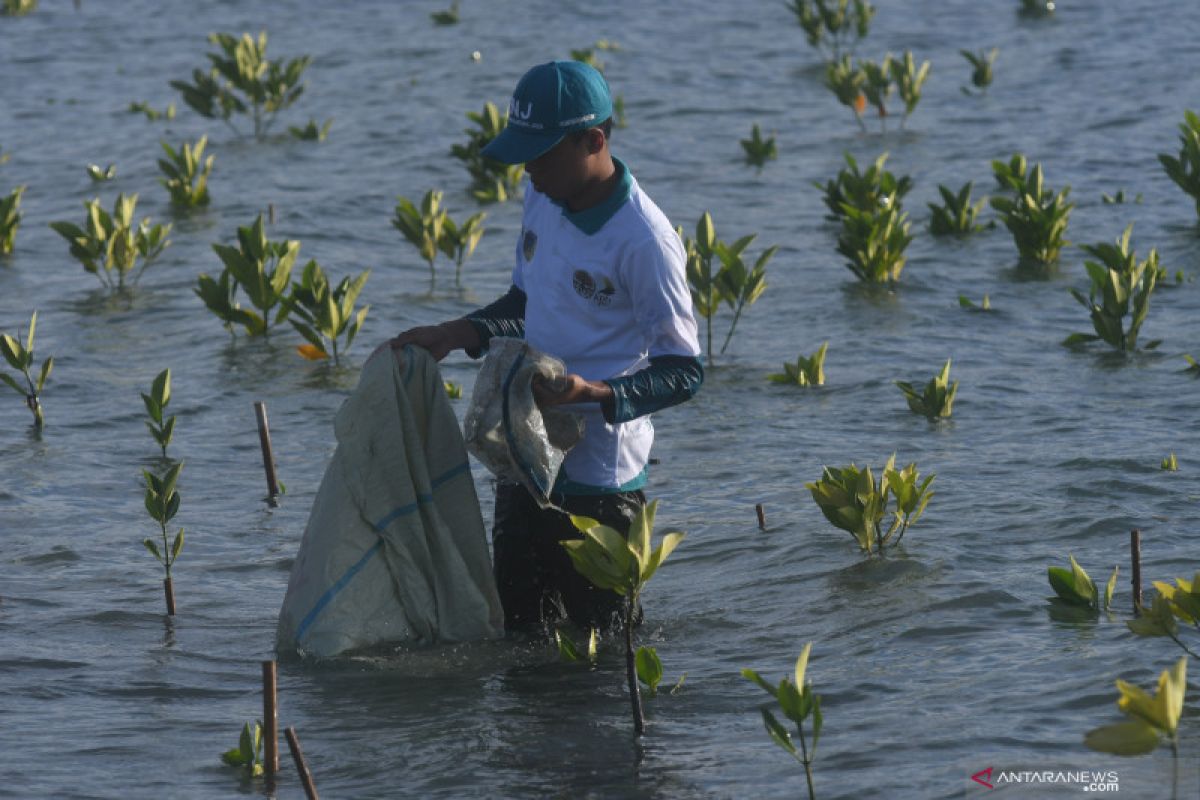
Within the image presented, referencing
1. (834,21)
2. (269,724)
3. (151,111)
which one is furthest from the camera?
(834,21)

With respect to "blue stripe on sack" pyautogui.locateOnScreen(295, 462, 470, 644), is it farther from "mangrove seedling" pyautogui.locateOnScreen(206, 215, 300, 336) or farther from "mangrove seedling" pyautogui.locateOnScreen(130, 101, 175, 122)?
"mangrove seedling" pyautogui.locateOnScreen(130, 101, 175, 122)

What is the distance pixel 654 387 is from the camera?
4184 millimetres

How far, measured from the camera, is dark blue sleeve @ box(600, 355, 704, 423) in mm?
4156

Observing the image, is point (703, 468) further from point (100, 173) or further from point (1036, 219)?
point (100, 173)

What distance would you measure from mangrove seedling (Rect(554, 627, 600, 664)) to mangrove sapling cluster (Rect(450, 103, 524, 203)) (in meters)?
6.60

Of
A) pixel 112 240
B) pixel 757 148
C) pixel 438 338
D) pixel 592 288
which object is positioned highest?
pixel 592 288

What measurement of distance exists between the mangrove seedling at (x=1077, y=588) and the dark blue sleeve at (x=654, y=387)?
1.31m

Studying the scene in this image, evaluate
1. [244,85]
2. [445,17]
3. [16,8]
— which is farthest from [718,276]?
[16,8]

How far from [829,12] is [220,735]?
11.5m

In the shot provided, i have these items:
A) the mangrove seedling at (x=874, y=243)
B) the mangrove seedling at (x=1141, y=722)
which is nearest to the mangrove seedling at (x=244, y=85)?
the mangrove seedling at (x=874, y=243)

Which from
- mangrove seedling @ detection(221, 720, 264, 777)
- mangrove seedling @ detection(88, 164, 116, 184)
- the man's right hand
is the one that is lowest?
mangrove seedling @ detection(221, 720, 264, 777)

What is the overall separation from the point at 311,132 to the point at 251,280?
4.93 meters

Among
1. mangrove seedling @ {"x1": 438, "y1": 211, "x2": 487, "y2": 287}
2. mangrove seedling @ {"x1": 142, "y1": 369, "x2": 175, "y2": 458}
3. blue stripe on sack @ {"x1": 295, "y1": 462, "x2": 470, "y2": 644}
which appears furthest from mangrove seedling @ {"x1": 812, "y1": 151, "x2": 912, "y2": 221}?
blue stripe on sack @ {"x1": 295, "y1": 462, "x2": 470, "y2": 644}

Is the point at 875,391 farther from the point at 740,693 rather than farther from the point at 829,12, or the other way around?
the point at 829,12
